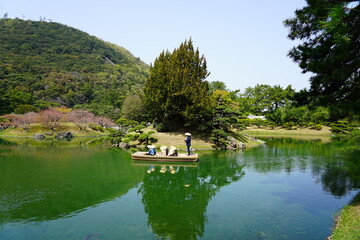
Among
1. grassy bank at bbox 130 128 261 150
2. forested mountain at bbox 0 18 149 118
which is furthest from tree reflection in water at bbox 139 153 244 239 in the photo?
forested mountain at bbox 0 18 149 118

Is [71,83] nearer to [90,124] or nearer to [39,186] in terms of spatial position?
[90,124]

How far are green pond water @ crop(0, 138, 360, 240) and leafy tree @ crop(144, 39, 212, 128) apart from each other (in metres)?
10.4

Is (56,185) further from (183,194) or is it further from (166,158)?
(166,158)

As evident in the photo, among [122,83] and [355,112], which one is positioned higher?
[122,83]

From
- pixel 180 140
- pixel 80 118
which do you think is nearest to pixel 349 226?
pixel 180 140

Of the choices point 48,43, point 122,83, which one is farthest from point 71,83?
point 48,43

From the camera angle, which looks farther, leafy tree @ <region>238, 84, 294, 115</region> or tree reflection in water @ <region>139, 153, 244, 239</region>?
leafy tree @ <region>238, 84, 294, 115</region>

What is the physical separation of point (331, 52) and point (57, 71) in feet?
289

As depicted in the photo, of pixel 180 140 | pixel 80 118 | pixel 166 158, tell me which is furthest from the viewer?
pixel 80 118

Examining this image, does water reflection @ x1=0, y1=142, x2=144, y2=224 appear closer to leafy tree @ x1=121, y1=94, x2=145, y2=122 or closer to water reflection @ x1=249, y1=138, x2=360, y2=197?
water reflection @ x1=249, y1=138, x2=360, y2=197

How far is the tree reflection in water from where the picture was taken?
24.3ft

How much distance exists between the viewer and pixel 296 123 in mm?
53250

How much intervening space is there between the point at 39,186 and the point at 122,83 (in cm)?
8171

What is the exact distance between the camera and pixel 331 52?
8.52 m
